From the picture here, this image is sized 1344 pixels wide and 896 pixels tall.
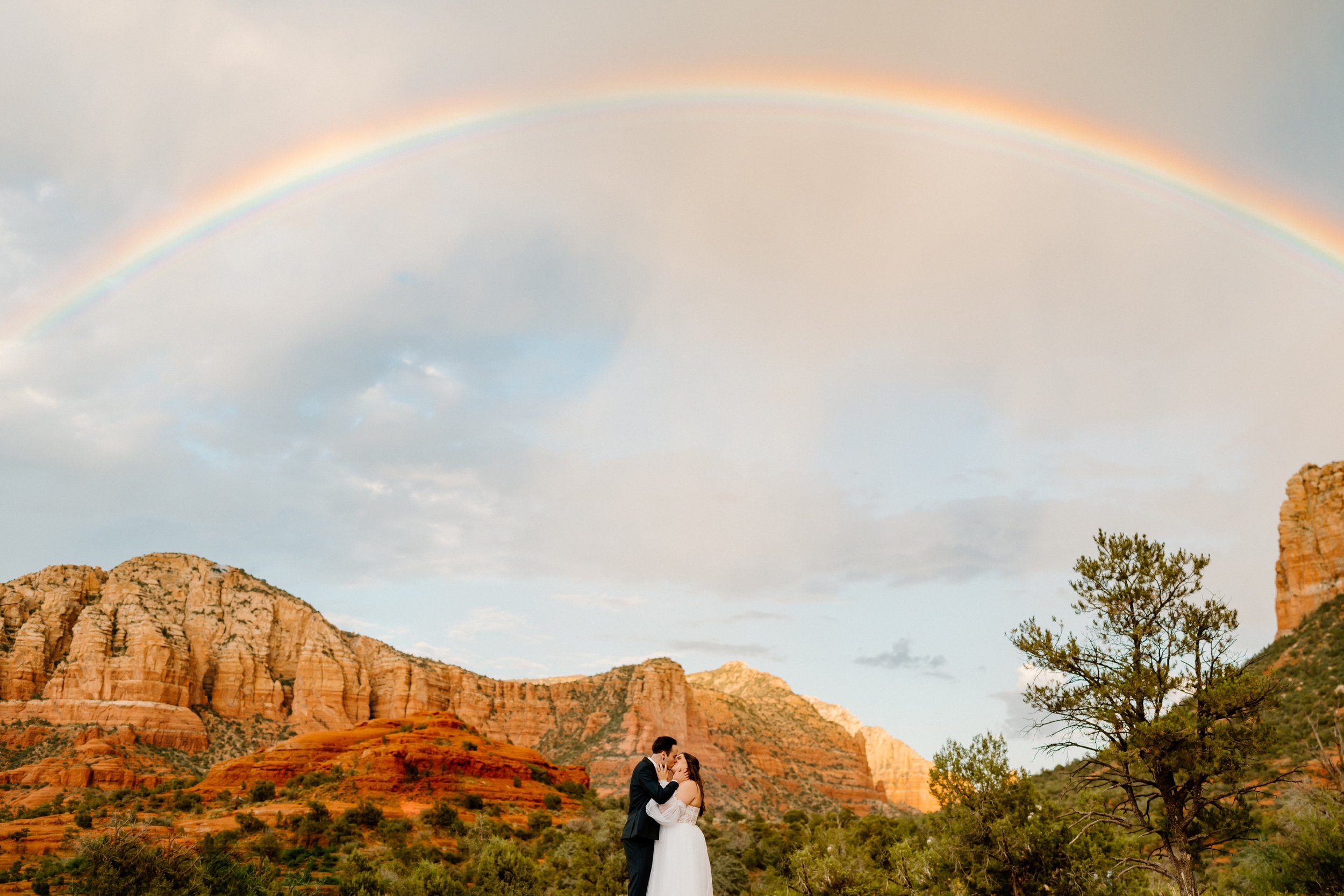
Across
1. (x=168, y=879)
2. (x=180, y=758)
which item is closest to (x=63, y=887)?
(x=168, y=879)

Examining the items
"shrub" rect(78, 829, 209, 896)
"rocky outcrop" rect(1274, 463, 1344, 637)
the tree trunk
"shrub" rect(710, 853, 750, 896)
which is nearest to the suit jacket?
the tree trunk

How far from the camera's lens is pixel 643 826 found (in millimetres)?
7793

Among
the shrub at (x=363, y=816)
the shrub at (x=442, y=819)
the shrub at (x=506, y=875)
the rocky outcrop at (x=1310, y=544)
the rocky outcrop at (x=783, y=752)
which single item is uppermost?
the rocky outcrop at (x=1310, y=544)

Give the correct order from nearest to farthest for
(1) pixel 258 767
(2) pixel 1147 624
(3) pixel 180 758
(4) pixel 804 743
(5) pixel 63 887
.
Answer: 1. (2) pixel 1147 624
2. (5) pixel 63 887
3. (1) pixel 258 767
4. (3) pixel 180 758
5. (4) pixel 804 743

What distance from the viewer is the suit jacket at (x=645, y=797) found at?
7641mm

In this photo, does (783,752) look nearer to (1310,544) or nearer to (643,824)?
(1310,544)

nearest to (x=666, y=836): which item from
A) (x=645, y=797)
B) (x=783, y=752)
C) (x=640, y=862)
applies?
(x=640, y=862)

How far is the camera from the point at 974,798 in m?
18.9

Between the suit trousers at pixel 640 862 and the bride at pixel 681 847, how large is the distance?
0.16 feet

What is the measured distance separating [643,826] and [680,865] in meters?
0.53

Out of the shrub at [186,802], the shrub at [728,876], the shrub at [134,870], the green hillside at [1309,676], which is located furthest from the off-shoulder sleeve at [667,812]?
the shrub at [186,802]

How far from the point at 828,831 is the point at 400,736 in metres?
31.6

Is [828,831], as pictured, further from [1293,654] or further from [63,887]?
[1293,654]

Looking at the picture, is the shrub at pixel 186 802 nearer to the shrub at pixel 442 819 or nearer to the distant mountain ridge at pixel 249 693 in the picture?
the shrub at pixel 442 819
